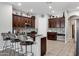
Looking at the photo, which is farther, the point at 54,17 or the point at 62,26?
the point at 54,17

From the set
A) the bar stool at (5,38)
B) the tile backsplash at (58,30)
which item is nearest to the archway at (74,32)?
the tile backsplash at (58,30)

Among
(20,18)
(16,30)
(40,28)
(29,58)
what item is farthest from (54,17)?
(29,58)

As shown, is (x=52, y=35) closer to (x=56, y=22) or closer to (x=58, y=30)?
(x=58, y=30)

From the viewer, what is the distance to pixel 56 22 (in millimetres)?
12031

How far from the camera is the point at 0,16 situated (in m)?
6.23

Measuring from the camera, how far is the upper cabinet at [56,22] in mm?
11517

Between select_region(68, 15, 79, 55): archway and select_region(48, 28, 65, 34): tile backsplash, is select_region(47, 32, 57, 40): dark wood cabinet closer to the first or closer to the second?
select_region(48, 28, 65, 34): tile backsplash

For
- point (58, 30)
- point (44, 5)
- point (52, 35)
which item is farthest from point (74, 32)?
point (58, 30)

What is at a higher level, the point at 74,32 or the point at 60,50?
the point at 74,32

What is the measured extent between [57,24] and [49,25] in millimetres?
962

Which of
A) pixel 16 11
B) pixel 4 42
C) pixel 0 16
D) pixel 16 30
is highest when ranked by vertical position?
pixel 16 11

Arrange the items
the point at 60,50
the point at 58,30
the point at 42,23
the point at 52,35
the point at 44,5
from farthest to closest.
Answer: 1. the point at 42,23
2. the point at 58,30
3. the point at 52,35
4. the point at 44,5
5. the point at 60,50

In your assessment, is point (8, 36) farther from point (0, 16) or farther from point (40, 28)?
point (40, 28)

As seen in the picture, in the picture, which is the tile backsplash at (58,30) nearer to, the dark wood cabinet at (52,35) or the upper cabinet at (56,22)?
the upper cabinet at (56,22)
